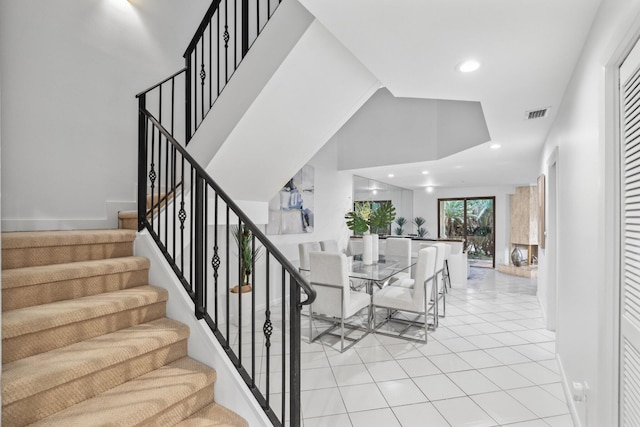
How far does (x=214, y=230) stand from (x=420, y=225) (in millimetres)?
8734

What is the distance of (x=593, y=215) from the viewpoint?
1.61m

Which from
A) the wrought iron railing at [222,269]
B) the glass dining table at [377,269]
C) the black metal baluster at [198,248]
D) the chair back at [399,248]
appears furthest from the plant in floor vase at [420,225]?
the black metal baluster at [198,248]

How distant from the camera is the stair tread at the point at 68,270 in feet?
5.31

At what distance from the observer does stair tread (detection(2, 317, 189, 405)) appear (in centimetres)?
123

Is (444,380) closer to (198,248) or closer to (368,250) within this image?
(368,250)

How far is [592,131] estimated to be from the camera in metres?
1.62

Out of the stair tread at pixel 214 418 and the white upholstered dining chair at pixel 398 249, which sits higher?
the white upholstered dining chair at pixel 398 249

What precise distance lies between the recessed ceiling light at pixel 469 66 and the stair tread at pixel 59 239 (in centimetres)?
254

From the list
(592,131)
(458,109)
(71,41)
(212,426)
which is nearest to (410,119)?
(458,109)

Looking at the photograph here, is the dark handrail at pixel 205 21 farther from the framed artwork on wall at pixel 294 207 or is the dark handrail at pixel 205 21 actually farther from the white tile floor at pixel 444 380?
the white tile floor at pixel 444 380

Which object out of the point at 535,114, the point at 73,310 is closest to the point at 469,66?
the point at 535,114

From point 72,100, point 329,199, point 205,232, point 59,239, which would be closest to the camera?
point 205,232

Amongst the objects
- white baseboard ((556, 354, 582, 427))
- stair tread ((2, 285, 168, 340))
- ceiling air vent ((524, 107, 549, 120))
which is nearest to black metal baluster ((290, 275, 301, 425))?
stair tread ((2, 285, 168, 340))

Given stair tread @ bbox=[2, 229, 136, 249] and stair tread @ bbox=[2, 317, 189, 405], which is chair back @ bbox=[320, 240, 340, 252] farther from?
stair tread @ bbox=[2, 317, 189, 405]
